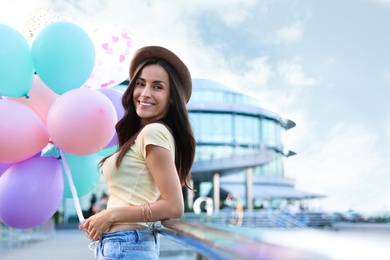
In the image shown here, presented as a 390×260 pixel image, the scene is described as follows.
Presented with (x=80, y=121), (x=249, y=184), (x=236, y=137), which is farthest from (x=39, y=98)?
(x=236, y=137)

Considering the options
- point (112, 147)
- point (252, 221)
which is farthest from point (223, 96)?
point (112, 147)

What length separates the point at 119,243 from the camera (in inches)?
52.9

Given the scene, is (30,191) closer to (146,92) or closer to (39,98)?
(39,98)

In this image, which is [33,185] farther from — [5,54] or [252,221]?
[252,221]

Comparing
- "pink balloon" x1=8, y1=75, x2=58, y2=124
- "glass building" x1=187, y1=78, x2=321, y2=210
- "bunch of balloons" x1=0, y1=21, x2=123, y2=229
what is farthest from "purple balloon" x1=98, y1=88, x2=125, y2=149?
"glass building" x1=187, y1=78, x2=321, y2=210

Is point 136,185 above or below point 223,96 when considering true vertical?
below

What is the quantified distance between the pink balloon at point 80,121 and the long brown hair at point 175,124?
0.67m

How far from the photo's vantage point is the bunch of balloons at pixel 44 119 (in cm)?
228

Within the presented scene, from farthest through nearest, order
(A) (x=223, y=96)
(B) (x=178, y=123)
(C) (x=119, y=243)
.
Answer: (A) (x=223, y=96) < (B) (x=178, y=123) < (C) (x=119, y=243)

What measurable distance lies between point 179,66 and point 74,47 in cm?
108

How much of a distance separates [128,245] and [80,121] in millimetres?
1053

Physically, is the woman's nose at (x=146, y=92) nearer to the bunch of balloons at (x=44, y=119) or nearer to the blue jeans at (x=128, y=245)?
the blue jeans at (x=128, y=245)

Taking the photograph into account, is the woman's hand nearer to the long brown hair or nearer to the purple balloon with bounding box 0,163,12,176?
the long brown hair

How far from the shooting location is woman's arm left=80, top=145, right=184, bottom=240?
4.37 ft
